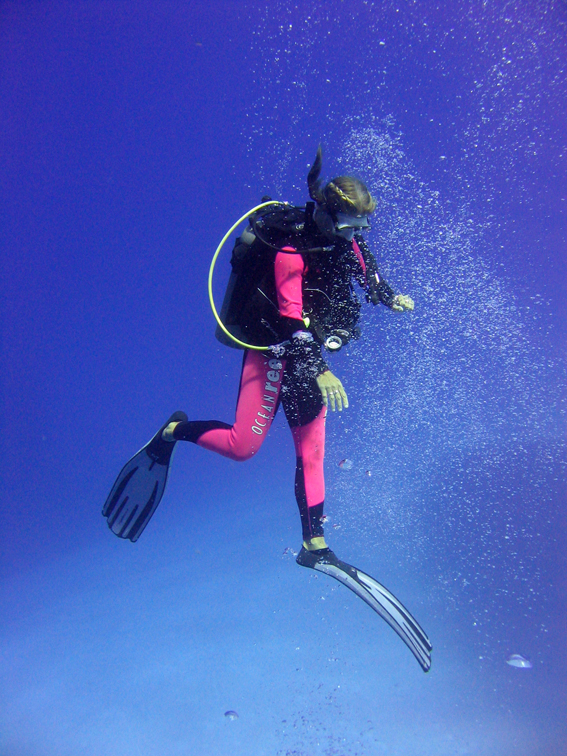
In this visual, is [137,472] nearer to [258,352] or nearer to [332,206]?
[258,352]

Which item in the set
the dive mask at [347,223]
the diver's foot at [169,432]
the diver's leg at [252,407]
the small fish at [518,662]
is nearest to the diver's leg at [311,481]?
the diver's leg at [252,407]

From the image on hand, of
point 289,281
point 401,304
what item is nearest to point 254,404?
point 289,281

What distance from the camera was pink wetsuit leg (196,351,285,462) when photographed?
2865 mm

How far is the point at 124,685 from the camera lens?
5863mm

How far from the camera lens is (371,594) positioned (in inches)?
112

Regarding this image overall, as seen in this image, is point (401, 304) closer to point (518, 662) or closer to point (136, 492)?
point (136, 492)

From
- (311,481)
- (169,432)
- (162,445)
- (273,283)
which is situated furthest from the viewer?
(162,445)

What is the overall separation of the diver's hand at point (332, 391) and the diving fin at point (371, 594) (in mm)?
1254

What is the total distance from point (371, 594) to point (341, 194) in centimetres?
266

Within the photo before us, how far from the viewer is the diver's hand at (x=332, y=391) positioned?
2287 mm

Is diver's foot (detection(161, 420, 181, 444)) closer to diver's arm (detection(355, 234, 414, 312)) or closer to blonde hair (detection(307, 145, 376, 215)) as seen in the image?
diver's arm (detection(355, 234, 414, 312))

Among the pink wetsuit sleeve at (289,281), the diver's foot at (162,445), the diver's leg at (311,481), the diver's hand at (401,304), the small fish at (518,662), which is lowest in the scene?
the small fish at (518,662)

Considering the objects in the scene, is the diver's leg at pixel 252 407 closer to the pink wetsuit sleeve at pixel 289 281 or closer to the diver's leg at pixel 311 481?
the diver's leg at pixel 311 481

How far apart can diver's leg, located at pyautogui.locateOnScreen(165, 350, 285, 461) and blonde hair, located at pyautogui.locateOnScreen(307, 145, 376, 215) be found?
3.52 ft
